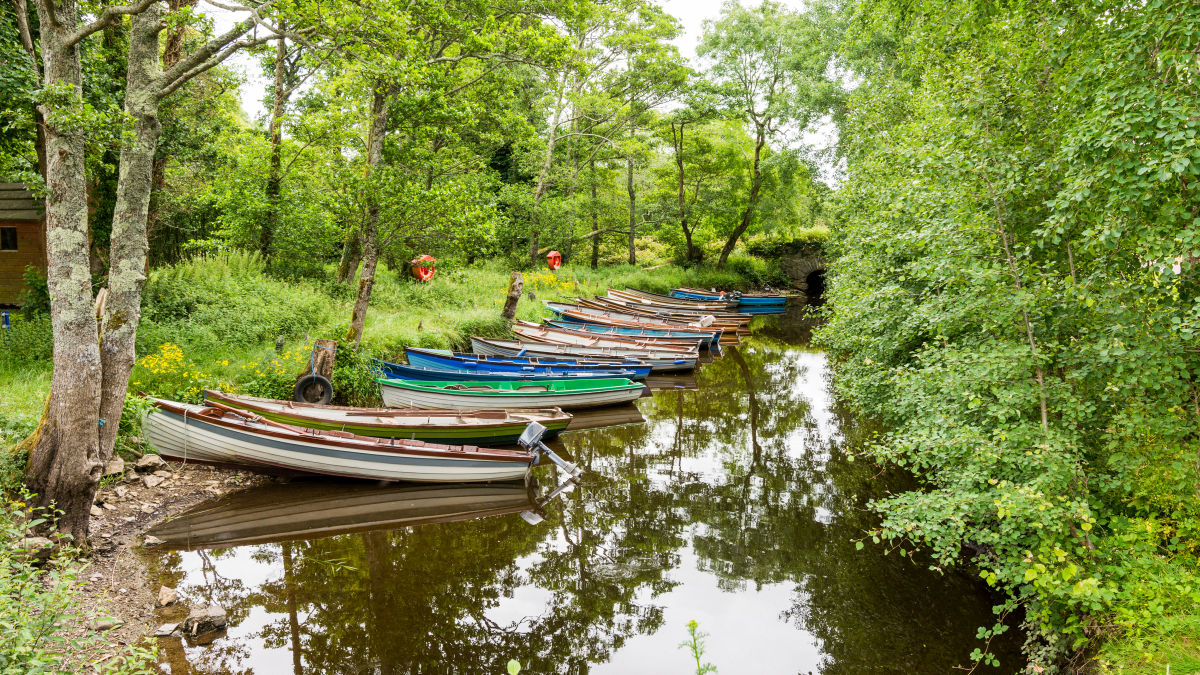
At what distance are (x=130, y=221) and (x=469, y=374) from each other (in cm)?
761

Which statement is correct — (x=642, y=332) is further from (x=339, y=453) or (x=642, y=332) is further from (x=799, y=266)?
(x=799, y=266)

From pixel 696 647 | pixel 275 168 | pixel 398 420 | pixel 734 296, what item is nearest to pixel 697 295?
pixel 734 296

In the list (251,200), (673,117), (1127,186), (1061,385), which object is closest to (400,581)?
(1061,385)

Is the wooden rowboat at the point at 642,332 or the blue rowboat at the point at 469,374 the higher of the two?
the wooden rowboat at the point at 642,332

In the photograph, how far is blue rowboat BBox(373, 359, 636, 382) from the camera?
12680 mm

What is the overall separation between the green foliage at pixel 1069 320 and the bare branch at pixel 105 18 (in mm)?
8163

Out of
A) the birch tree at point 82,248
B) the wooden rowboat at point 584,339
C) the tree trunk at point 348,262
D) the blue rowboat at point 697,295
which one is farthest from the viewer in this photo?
the blue rowboat at point 697,295

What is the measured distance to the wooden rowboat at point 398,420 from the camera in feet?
31.9

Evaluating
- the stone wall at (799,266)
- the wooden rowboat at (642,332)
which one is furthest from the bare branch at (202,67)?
the stone wall at (799,266)

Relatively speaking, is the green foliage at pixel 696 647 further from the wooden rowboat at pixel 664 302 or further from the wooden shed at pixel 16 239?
the wooden rowboat at pixel 664 302

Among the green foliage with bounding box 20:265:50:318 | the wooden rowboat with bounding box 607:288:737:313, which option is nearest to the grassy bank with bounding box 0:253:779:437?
the green foliage with bounding box 20:265:50:318

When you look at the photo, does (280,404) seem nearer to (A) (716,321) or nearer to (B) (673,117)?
(A) (716,321)

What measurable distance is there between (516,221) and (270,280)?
12784 mm

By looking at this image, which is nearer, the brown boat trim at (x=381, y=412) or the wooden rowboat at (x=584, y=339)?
the brown boat trim at (x=381, y=412)
